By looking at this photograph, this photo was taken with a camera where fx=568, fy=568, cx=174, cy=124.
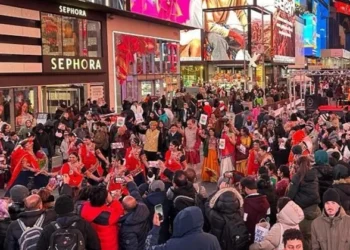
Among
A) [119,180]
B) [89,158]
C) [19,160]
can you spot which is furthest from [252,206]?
[19,160]

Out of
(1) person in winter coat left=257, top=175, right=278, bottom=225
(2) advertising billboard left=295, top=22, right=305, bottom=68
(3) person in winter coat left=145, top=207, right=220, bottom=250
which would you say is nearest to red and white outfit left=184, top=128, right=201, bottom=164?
(1) person in winter coat left=257, top=175, right=278, bottom=225

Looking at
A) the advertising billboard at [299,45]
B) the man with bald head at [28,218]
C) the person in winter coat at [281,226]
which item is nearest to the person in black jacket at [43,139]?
the man with bald head at [28,218]

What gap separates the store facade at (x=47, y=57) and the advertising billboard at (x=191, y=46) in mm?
25774

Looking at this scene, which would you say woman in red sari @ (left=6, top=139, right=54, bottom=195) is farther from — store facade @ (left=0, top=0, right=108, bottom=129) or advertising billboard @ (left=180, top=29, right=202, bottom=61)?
advertising billboard @ (left=180, top=29, right=202, bottom=61)

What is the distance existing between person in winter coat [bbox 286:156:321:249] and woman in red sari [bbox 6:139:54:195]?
5064 millimetres

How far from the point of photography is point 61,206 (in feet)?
17.6

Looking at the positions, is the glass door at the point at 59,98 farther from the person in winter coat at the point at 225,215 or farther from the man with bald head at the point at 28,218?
the person in winter coat at the point at 225,215

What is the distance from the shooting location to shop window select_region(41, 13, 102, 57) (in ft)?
77.1

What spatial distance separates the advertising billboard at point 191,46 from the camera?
52875 millimetres

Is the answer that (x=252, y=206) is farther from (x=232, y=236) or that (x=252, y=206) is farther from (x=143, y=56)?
(x=143, y=56)

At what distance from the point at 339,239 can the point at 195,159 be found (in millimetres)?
8359

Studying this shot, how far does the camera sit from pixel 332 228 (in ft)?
18.0

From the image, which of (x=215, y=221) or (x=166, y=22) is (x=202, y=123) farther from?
(x=166, y=22)

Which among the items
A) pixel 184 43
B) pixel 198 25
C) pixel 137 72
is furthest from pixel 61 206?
pixel 184 43
